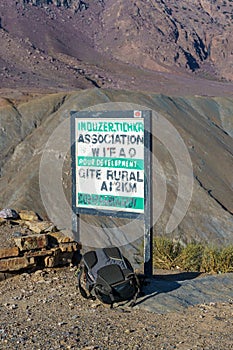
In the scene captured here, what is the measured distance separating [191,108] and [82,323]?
3806 centimetres

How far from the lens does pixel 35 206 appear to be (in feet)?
72.2

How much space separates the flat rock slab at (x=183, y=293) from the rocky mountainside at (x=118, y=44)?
62.0 meters

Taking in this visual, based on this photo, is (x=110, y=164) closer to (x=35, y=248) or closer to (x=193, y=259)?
(x=35, y=248)

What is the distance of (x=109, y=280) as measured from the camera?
23.1 ft

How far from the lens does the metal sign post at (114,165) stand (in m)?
8.33

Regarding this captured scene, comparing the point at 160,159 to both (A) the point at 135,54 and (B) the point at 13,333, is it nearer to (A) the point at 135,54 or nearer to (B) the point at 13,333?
(B) the point at 13,333

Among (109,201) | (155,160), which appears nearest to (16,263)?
(109,201)

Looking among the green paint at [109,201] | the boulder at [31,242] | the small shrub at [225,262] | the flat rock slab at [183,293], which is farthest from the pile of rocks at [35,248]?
the small shrub at [225,262]

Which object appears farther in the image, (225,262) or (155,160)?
(155,160)

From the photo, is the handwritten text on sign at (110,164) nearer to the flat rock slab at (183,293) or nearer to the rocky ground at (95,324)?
the flat rock slab at (183,293)

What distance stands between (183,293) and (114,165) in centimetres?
205

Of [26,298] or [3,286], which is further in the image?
[3,286]

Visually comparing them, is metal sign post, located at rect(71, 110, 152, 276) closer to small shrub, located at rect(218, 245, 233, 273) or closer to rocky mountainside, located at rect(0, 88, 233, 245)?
small shrub, located at rect(218, 245, 233, 273)

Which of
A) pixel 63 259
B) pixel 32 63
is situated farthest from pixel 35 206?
pixel 32 63
